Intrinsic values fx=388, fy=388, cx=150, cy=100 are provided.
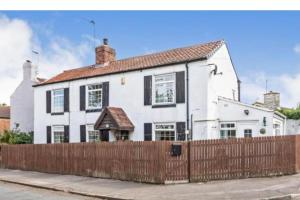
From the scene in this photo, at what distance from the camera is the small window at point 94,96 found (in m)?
24.5

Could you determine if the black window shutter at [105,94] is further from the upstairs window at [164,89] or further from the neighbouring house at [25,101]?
the neighbouring house at [25,101]

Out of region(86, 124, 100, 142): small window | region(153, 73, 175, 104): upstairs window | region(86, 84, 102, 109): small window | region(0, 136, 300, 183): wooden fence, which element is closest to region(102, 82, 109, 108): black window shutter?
region(86, 84, 102, 109): small window

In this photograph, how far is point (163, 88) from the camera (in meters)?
21.4

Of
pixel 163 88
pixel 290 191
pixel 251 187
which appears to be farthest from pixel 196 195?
pixel 163 88

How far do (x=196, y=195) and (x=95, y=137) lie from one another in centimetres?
1337

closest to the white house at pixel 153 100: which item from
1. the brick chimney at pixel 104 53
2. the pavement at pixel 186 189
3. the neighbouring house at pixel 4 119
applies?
the brick chimney at pixel 104 53

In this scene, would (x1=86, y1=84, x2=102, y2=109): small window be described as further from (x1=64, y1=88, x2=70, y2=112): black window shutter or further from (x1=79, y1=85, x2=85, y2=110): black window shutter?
(x1=64, y1=88, x2=70, y2=112): black window shutter

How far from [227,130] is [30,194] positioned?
10408 millimetres

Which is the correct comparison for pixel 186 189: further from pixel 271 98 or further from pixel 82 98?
pixel 271 98

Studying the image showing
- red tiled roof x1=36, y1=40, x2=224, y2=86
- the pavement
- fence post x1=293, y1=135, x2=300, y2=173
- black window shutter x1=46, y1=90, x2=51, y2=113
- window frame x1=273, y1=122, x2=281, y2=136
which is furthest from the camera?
black window shutter x1=46, y1=90, x2=51, y2=113

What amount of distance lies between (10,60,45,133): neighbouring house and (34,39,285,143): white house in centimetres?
563

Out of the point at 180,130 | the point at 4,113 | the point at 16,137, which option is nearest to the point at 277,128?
the point at 180,130

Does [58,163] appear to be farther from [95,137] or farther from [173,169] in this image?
[173,169]

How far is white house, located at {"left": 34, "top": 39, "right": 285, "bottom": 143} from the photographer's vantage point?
19766 mm
